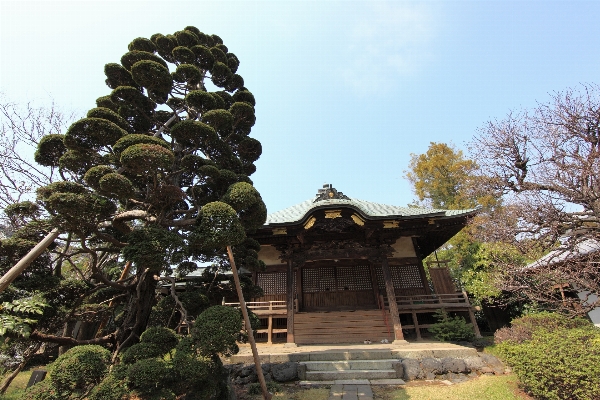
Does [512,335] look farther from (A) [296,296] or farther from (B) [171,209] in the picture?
(B) [171,209]

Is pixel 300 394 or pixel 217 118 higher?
pixel 217 118

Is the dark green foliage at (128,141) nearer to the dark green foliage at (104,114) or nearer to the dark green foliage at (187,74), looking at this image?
the dark green foliage at (104,114)

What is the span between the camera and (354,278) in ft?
38.9

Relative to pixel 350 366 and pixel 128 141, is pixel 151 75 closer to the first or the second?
pixel 128 141

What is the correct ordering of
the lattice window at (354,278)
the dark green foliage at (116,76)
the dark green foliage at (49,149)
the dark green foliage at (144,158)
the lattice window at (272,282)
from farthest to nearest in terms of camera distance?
the lattice window at (354,278) → the lattice window at (272,282) → the dark green foliage at (116,76) → the dark green foliage at (49,149) → the dark green foliage at (144,158)

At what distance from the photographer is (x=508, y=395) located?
5.53 m

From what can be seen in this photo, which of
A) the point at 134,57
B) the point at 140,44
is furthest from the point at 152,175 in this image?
the point at 140,44

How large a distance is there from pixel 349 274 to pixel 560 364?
24.7 ft

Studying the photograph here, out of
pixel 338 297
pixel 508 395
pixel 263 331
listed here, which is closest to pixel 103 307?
pixel 263 331

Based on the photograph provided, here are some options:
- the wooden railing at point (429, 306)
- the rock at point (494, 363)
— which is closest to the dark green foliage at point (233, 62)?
the wooden railing at point (429, 306)

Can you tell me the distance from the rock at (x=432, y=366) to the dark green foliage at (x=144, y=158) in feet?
24.6

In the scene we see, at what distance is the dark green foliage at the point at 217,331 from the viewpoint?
4648mm

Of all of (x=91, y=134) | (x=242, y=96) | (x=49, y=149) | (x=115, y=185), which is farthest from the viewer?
(x=242, y=96)

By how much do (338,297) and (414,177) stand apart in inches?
506
